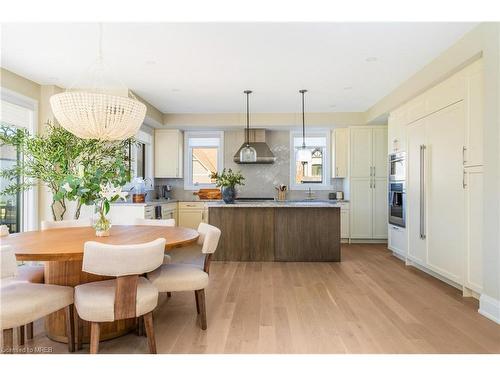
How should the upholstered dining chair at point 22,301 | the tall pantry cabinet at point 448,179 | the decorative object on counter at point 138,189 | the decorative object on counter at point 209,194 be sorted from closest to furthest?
1. the upholstered dining chair at point 22,301
2. the tall pantry cabinet at point 448,179
3. the decorative object on counter at point 138,189
4. the decorative object on counter at point 209,194

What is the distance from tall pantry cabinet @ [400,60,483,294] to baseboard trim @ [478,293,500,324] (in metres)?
0.26

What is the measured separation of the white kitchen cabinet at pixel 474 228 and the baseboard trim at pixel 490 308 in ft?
0.80

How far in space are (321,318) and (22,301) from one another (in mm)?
2121

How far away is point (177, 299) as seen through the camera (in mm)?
3363

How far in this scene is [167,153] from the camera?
7008mm

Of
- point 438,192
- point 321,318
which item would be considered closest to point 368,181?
point 438,192

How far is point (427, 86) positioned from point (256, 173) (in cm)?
398

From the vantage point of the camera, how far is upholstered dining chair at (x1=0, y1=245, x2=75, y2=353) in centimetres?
177

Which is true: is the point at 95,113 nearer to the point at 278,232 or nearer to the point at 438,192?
the point at 278,232

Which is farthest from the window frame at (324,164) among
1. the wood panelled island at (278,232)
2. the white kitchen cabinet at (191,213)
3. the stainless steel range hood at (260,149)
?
the wood panelled island at (278,232)

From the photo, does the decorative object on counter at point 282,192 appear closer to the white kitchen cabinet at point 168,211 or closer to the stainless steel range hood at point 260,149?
the stainless steel range hood at point 260,149

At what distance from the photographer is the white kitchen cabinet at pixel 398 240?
4.90 m
